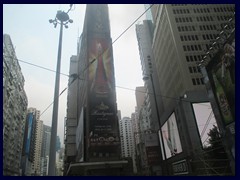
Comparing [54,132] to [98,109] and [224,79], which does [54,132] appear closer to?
[224,79]

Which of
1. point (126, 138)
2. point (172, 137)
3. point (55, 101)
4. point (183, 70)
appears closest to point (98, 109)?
point (172, 137)

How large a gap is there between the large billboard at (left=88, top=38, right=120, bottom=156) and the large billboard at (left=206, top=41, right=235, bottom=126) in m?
29.0

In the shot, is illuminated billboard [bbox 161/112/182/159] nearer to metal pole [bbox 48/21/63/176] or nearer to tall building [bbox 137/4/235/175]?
tall building [bbox 137/4/235/175]

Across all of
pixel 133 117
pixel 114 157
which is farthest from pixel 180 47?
pixel 133 117

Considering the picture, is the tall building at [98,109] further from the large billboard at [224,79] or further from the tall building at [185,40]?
the large billboard at [224,79]

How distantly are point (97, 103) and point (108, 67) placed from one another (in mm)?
10699

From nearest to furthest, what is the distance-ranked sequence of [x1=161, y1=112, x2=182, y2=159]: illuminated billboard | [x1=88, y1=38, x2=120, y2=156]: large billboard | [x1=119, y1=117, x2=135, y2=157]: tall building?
[x1=88, y1=38, x2=120, y2=156]: large billboard < [x1=161, y1=112, x2=182, y2=159]: illuminated billboard < [x1=119, y1=117, x2=135, y2=157]: tall building

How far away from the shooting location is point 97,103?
170ft

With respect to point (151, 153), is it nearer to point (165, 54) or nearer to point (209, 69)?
point (165, 54)

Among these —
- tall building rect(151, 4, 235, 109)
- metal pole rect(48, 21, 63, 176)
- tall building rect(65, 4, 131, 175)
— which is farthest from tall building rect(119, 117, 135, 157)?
metal pole rect(48, 21, 63, 176)

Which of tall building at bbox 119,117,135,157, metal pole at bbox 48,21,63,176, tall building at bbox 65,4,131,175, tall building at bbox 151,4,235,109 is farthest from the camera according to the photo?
tall building at bbox 119,117,135,157

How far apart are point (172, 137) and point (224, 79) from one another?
3857 cm

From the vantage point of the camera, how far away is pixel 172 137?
53.6 metres

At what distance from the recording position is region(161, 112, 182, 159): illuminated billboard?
50.3 metres
